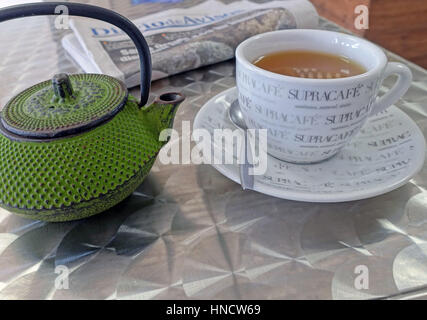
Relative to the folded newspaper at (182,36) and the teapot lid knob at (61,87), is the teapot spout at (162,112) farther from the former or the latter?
the folded newspaper at (182,36)

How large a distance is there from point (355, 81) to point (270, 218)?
4.7 inches

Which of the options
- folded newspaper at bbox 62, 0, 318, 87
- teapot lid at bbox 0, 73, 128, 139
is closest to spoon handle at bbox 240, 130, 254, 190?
teapot lid at bbox 0, 73, 128, 139

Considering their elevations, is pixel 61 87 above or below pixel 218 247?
above

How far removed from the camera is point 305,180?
0.31 m

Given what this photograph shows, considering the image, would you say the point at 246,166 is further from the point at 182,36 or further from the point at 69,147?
the point at 182,36

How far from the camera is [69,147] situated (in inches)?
10.1

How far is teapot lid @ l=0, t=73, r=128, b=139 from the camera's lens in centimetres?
26

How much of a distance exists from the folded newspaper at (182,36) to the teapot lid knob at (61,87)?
21 centimetres

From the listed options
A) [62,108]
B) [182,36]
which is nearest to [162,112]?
[62,108]

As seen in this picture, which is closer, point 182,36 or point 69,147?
point 69,147

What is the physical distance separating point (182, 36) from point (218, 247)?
0.37 m

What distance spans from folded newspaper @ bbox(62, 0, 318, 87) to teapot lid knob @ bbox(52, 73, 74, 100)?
21 cm

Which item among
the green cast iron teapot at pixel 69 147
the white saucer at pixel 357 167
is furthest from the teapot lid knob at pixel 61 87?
the white saucer at pixel 357 167

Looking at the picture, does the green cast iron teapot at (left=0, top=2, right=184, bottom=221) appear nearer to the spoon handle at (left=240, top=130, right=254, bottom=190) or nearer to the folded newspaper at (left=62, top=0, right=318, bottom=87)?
the spoon handle at (left=240, top=130, right=254, bottom=190)
